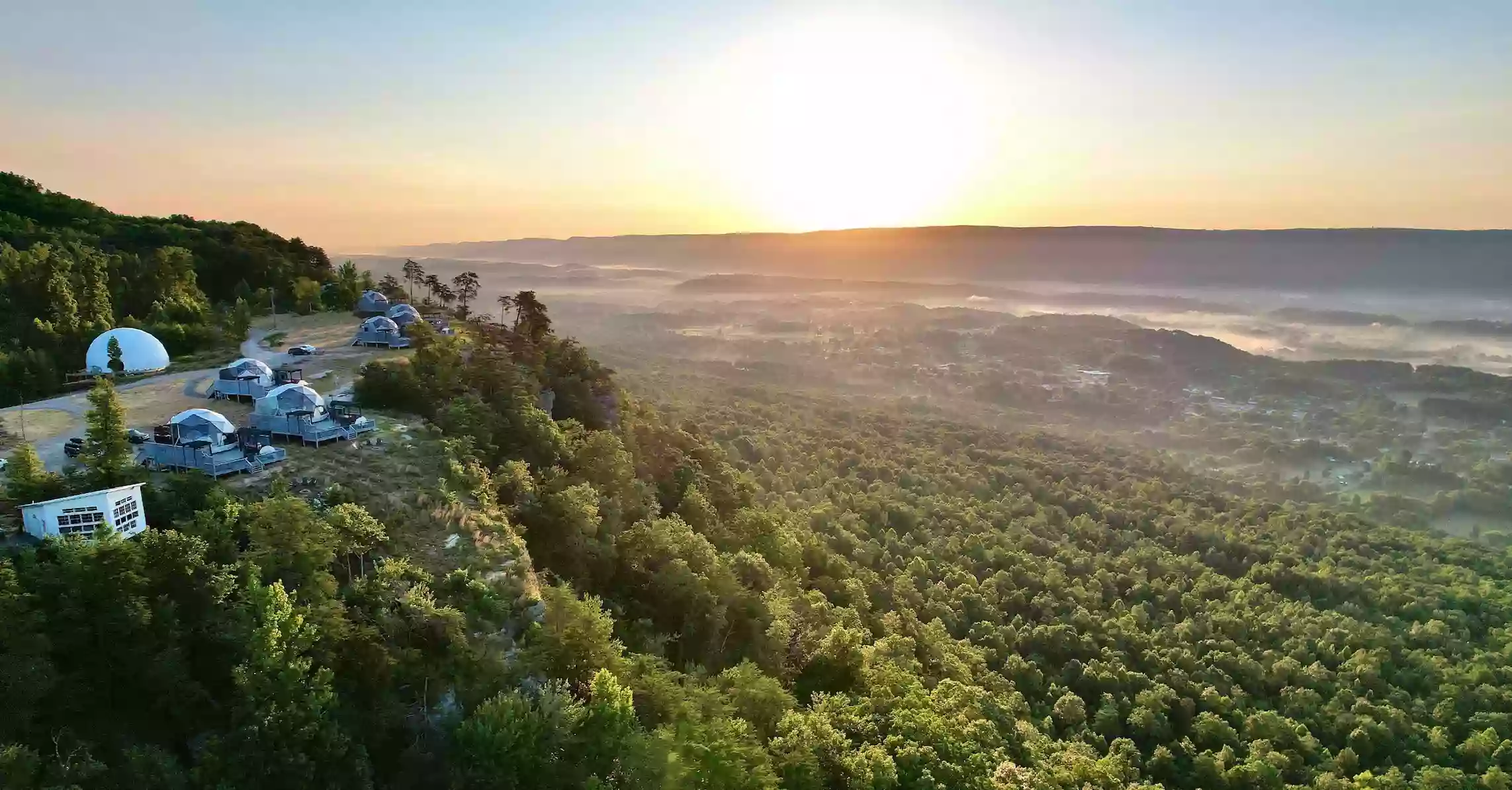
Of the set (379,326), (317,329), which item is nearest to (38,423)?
(379,326)

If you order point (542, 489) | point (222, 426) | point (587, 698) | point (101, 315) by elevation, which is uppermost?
point (101, 315)

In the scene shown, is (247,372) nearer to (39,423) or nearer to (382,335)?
(39,423)

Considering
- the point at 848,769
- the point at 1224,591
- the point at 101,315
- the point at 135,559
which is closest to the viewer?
the point at 135,559

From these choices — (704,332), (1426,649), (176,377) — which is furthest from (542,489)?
(704,332)

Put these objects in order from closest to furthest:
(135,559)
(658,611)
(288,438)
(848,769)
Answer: (135,559) → (848,769) → (288,438) → (658,611)

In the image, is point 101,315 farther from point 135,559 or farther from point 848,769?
point 848,769

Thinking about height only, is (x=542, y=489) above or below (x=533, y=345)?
below

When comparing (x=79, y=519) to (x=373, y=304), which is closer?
(x=79, y=519)

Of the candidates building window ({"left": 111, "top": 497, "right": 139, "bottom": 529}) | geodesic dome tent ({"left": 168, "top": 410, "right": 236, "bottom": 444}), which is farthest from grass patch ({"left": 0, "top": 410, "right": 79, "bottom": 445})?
building window ({"left": 111, "top": 497, "right": 139, "bottom": 529})
